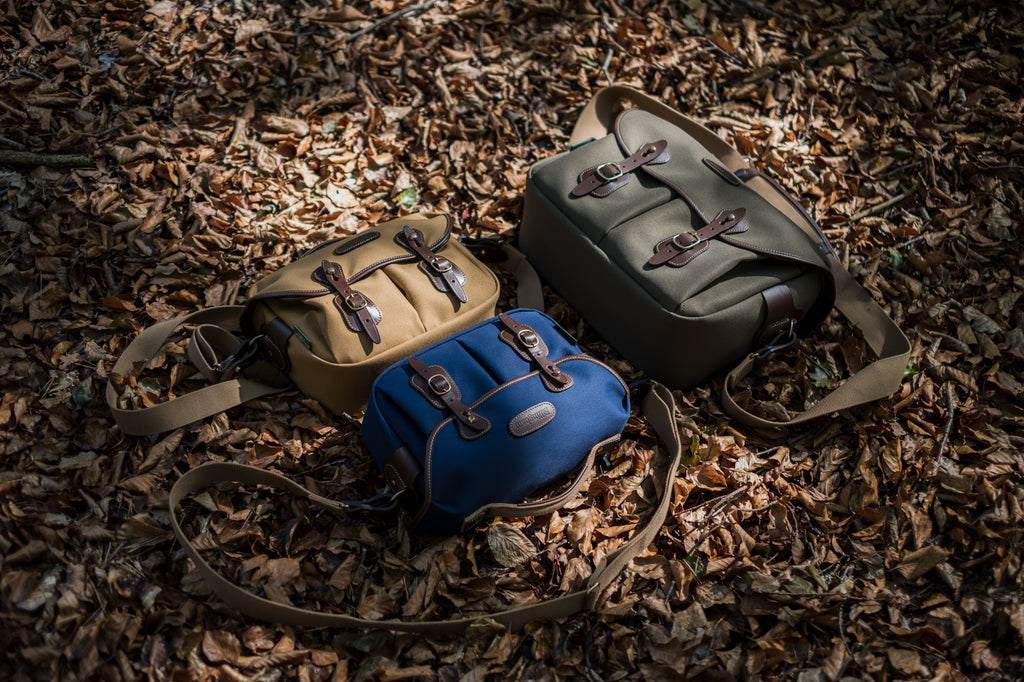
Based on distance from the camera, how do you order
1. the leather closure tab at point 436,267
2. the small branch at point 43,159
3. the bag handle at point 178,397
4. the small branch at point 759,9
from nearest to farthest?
the bag handle at point 178,397 → the leather closure tab at point 436,267 → the small branch at point 43,159 → the small branch at point 759,9

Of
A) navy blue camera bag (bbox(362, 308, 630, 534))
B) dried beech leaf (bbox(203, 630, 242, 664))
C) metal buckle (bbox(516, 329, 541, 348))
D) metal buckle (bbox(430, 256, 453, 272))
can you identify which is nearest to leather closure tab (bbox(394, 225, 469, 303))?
metal buckle (bbox(430, 256, 453, 272))

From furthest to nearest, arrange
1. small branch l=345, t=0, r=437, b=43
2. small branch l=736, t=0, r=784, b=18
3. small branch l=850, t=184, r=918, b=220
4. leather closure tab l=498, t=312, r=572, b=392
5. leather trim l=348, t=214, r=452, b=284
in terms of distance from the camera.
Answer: small branch l=736, t=0, r=784, b=18 < small branch l=345, t=0, r=437, b=43 < small branch l=850, t=184, r=918, b=220 < leather trim l=348, t=214, r=452, b=284 < leather closure tab l=498, t=312, r=572, b=392

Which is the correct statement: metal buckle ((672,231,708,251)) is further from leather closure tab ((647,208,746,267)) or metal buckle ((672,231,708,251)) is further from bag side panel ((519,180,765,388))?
bag side panel ((519,180,765,388))

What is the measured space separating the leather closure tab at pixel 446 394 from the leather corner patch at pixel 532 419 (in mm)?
112

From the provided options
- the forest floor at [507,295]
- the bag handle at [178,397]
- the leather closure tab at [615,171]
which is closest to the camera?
the forest floor at [507,295]

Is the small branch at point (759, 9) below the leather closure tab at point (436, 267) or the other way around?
the other way around

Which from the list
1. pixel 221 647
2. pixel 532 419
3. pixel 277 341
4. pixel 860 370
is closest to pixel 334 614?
pixel 221 647

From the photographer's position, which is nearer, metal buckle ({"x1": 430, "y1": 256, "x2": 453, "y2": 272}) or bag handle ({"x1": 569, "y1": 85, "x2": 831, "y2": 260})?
metal buckle ({"x1": 430, "y1": 256, "x2": 453, "y2": 272})

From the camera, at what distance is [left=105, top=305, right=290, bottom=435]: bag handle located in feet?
10.0

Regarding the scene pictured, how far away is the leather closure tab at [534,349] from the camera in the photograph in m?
2.93

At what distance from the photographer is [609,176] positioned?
11.7 ft

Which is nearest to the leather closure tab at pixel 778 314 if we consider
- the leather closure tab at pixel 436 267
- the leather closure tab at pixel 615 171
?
the leather closure tab at pixel 615 171

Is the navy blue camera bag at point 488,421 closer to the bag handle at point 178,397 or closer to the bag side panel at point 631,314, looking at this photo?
the bag side panel at point 631,314

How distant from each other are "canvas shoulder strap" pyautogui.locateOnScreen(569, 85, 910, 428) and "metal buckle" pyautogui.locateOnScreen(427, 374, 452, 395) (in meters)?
1.38
